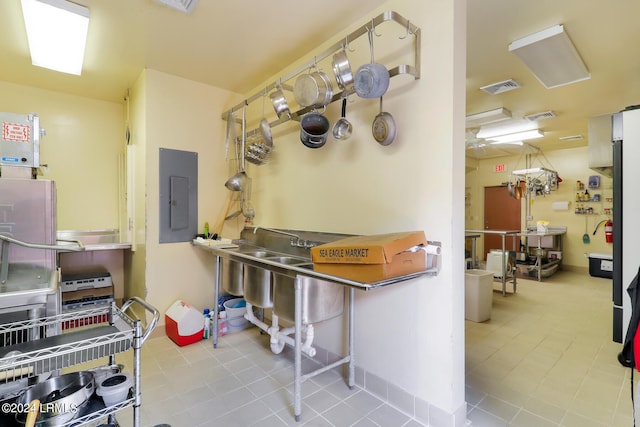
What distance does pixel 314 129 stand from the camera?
232 cm

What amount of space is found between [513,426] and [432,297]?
0.87m

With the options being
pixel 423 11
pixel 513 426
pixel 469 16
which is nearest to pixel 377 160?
pixel 423 11

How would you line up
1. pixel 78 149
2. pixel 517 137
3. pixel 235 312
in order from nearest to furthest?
1. pixel 235 312
2. pixel 78 149
3. pixel 517 137

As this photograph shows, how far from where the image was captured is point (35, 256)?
5.53 ft

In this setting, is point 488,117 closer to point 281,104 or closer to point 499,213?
point 281,104

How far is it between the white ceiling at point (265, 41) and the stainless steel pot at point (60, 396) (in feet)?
7.36

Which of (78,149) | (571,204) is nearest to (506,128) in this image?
(571,204)

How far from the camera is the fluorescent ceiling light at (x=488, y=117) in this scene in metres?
4.10

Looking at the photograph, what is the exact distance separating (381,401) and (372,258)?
117cm

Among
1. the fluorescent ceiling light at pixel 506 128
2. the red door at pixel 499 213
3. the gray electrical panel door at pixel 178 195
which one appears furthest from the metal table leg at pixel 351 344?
the red door at pixel 499 213

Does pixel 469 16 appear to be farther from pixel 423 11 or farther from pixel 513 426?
pixel 513 426

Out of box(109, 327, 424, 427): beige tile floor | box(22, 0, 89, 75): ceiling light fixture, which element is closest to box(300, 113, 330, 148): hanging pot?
box(22, 0, 89, 75): ceiling light fixture

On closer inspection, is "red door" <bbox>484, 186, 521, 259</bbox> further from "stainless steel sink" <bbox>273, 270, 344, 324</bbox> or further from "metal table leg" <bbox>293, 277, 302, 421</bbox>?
"metal table leg" <bbox>293, 277, 302, 421</bbox>

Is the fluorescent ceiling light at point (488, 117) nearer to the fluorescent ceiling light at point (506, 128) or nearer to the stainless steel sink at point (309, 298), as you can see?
A: the fluorescent ceiling light at point (506, 128)
